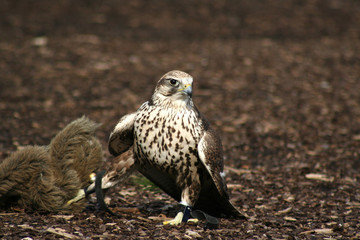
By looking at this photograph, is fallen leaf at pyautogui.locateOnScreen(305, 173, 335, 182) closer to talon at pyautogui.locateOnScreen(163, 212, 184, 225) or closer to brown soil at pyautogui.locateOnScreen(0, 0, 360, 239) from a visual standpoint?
brown soil at pyautogui.locateOnScreen(0, 0, 360, 239)

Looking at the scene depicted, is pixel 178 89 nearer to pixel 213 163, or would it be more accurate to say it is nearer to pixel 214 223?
pixel 213 163

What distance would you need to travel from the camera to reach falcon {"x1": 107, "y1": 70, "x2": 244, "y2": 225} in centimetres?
381

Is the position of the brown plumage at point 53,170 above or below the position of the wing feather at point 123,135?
below

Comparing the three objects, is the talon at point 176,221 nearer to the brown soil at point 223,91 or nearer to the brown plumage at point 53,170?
the brown soil at point 223,91

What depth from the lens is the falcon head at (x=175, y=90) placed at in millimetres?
3898

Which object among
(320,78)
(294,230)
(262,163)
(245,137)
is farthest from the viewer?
(320,78)

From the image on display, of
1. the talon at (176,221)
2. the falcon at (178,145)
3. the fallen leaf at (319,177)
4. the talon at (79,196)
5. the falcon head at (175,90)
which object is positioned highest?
the falcon head at (175,90)

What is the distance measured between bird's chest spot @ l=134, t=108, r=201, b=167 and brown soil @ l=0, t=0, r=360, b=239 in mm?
523

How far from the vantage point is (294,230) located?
4121mm

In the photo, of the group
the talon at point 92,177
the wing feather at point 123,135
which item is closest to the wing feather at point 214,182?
the wing feather at point 123,135

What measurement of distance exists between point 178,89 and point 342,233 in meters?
1.65

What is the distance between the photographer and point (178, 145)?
3797 mm

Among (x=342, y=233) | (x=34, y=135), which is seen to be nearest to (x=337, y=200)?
(x=342, y=233)

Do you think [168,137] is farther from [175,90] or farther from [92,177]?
[92,177]
